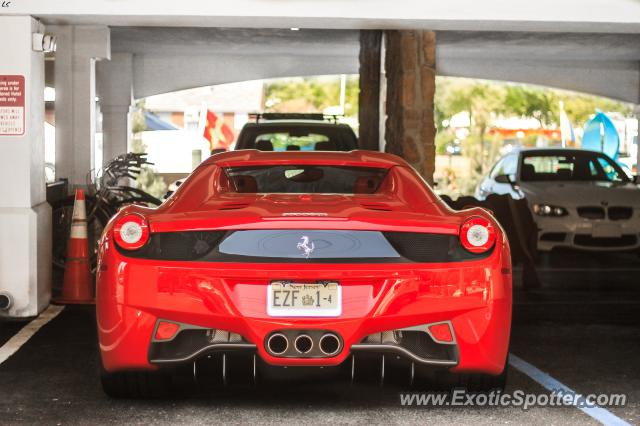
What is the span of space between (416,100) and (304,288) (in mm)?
8048

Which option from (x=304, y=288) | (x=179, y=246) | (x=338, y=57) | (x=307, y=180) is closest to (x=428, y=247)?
(x=304, y=288)

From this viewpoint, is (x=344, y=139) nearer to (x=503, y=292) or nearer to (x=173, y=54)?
(x=503, y=292)

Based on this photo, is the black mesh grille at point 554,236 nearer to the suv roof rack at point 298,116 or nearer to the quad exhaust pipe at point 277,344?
the suv roof rack at point 298,116

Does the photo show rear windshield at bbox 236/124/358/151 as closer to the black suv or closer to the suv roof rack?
the black suv

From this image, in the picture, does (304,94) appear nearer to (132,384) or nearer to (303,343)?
(132,384)

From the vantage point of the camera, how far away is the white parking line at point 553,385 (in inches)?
214

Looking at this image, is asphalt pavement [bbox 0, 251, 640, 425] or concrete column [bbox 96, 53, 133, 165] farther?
concrete column [bbox 96, 53, 133, 165]

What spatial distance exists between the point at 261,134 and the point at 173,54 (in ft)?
36.2

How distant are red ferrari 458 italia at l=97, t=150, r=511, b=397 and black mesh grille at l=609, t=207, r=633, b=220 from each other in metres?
8.36

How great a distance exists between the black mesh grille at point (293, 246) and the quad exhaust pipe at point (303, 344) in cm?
34

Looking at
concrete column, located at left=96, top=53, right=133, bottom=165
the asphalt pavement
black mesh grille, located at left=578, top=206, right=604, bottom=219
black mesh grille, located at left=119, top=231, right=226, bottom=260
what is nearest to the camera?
black mesh grille, located at left=119, top=231, right=226, bottom=260

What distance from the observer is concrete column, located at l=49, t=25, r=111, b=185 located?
51.0ft

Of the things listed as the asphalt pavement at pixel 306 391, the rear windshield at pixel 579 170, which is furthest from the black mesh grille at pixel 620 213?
the asphalt pavement at pixel 306 391

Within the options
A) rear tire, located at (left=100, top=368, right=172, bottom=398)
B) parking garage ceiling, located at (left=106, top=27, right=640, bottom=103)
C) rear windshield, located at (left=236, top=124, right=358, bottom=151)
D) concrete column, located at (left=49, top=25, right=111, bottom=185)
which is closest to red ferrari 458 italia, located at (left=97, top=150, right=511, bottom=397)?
rear tire, located at (left=100, top=368, right=172, bottom=398)
